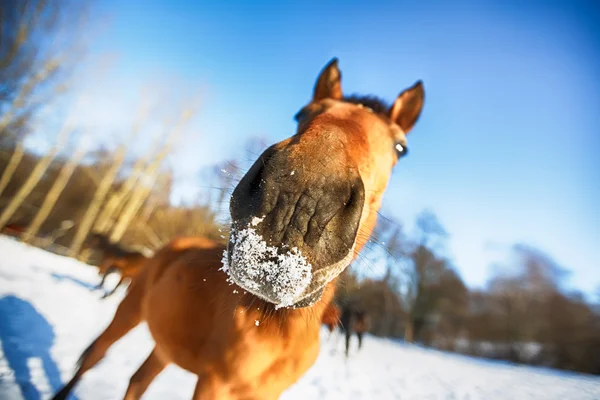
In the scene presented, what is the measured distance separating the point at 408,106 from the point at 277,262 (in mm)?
2080

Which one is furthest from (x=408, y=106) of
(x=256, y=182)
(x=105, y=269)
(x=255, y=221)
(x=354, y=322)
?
(x=105, y=269)

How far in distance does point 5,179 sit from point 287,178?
18667 mm

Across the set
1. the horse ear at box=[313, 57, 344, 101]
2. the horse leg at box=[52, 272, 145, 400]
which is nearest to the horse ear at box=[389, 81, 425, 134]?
the horse ear at box=[313, 57, 344, 101]

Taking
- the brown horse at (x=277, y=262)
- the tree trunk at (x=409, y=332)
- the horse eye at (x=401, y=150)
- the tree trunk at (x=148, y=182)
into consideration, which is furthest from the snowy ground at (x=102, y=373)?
the tree trunk at (x=409, y=332)

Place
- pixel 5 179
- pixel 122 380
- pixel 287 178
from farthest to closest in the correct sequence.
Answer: pixel 5 179 < pixel 122 380 < pixel 287 178

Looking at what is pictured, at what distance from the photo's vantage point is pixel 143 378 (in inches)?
113

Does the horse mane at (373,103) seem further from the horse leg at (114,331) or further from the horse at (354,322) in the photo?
the horse at (354,322)

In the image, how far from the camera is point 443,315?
2591 cm

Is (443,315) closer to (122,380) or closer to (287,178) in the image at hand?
(122,380)

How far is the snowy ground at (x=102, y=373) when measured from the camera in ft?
9.19

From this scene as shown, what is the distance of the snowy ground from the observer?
280cm

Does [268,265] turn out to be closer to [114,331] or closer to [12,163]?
[114,331]

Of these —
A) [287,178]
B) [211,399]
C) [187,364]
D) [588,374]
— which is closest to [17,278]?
[187,364]

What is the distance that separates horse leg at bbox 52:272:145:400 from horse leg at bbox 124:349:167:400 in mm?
458
